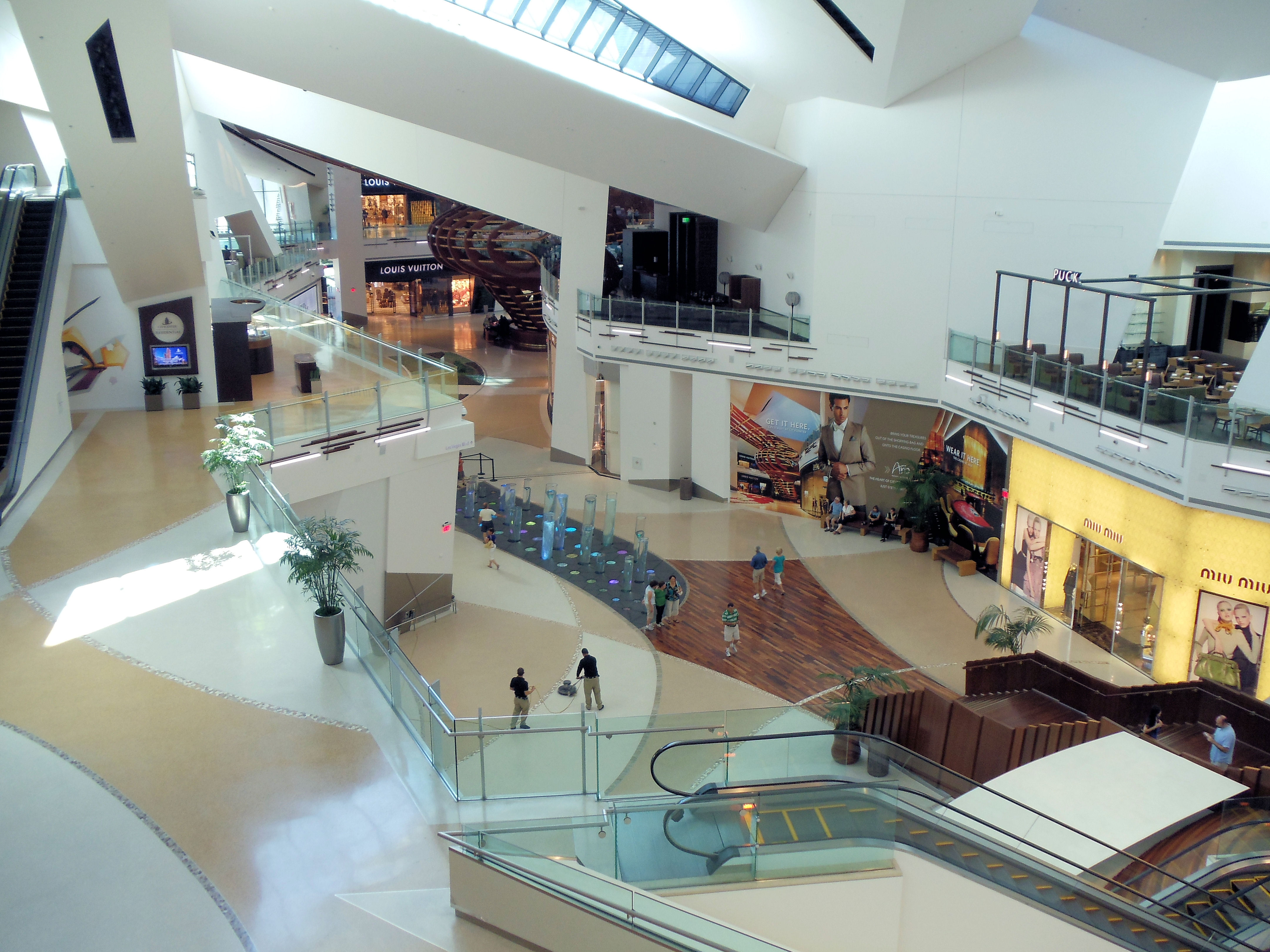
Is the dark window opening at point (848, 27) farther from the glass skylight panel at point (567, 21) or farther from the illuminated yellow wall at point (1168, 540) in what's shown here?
the illuminated yellow wall at point (1168, 540)

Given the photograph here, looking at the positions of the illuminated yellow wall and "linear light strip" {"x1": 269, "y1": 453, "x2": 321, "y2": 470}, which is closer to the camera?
"linear light strip" {"x1": 269, "y1": 453, "x2": 321, "y2": 470}

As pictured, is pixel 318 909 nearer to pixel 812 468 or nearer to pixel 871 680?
pixel 871 680

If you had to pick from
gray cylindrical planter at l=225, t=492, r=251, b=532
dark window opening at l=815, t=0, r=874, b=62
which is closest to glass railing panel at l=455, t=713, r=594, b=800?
gray cylindrical planter at l=225, t=492, r=251, b=532

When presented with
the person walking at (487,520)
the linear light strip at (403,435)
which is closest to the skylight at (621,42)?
the linear light strip at (403,435)

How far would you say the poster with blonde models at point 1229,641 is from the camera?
1309cm

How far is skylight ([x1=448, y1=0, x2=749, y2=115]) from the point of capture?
15562 millimetres

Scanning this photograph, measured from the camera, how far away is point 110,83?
1249 centimetres

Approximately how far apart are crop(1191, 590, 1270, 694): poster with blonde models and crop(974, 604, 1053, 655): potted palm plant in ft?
6.30

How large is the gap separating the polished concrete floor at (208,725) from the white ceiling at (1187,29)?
862cm

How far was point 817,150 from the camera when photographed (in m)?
18.2

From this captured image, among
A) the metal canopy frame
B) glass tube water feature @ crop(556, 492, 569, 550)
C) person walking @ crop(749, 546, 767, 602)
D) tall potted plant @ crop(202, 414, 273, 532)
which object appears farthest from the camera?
glass tube water feature @ crop(556, 492, 569, 550)

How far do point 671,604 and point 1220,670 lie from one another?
24.9 feet

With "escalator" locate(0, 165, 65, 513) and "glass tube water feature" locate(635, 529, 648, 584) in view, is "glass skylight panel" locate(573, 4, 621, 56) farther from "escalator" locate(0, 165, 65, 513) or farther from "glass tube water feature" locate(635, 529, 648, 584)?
"escalator" locate(0, 165, 65, 513)

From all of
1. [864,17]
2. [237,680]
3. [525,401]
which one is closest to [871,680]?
[237,680]
